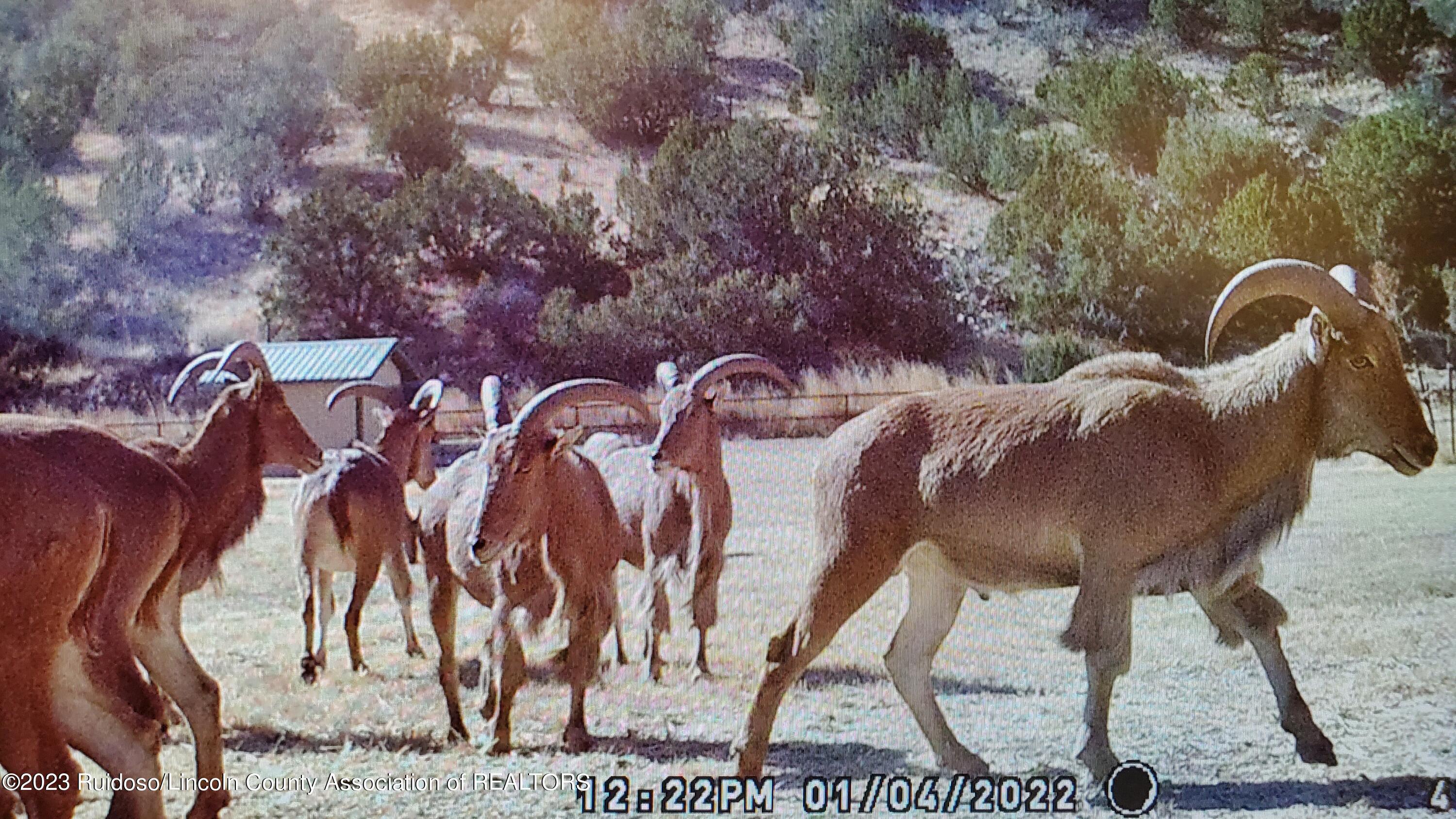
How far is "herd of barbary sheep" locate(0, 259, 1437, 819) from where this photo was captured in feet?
11.2

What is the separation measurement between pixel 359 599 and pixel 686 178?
170cm

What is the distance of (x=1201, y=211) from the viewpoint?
15.8 feet

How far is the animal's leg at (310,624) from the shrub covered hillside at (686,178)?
0.77m

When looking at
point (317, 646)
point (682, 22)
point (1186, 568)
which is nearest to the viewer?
point (1186, 568)

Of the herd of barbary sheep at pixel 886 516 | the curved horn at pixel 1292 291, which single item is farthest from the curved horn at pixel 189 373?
the curved horn at pixel 1292 291

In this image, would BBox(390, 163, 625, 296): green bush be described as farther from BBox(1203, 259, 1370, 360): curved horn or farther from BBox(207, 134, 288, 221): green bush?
BBox(1203, 259, 1370, 360): curved horn

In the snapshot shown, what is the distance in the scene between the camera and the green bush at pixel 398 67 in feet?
16.3

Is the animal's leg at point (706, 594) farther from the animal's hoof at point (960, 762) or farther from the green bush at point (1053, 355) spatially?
the green bush at point (1053, 355)

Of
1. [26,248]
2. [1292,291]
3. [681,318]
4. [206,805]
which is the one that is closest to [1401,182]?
[1292,291]

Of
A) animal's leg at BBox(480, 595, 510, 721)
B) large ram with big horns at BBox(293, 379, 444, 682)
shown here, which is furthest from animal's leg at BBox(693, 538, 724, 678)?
large ram with big horns at BBox(293, 379, 444, 682)

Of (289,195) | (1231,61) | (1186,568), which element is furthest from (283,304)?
(1231,61)

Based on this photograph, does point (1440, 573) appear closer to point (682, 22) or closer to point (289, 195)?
point (682, 22)

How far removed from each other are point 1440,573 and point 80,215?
4.61m

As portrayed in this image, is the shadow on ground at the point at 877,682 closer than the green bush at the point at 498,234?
Yes
